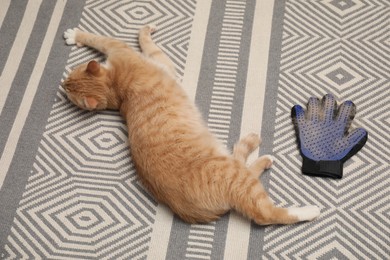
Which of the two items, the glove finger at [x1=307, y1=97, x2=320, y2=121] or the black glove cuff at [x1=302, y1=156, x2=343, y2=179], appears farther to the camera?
the glove finger at [x1=307, y1=97, x2=320, y2=121]

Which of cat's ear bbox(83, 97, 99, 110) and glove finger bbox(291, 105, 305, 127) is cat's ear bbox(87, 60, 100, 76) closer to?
cat's ear bbox(83, 97, 99, 110)

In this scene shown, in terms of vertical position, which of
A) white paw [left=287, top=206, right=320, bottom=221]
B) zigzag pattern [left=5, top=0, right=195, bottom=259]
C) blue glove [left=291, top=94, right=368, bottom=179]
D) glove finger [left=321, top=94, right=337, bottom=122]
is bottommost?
zigzag pattern [left=5, top=0, right=195, bottom=259]

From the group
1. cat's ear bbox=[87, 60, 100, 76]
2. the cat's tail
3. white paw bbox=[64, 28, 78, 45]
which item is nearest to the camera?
the cat's tail

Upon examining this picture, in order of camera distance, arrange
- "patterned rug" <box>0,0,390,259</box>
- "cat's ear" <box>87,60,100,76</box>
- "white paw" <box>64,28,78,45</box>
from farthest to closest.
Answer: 1. "white paw" <box>64,28,78,45</box>
2. "cat's ear" <box>87,60,100,76</box>
3. "patterned rug" <box>0,0,390,259</box>

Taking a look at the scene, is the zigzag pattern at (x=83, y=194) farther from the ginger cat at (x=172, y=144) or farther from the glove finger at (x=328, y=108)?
the glove finger at (x=328, y=108)

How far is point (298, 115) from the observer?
1727mm

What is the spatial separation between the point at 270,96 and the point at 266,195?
1.39ft

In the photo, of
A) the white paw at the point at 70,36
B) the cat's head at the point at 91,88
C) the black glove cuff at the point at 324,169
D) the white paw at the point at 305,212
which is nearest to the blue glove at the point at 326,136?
Answer: the black glove cuff at the point at 324,169

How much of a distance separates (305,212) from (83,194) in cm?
72

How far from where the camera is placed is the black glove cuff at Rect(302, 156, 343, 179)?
63.4 inches

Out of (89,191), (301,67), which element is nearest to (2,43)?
(89,191)

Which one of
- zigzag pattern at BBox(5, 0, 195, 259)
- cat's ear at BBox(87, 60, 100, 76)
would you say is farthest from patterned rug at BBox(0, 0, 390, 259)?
cat's ear at BBox(87, 60, 100, 76)

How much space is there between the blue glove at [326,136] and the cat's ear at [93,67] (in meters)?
0.68

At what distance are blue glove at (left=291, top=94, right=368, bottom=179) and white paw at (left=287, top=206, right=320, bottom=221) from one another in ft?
0.42
